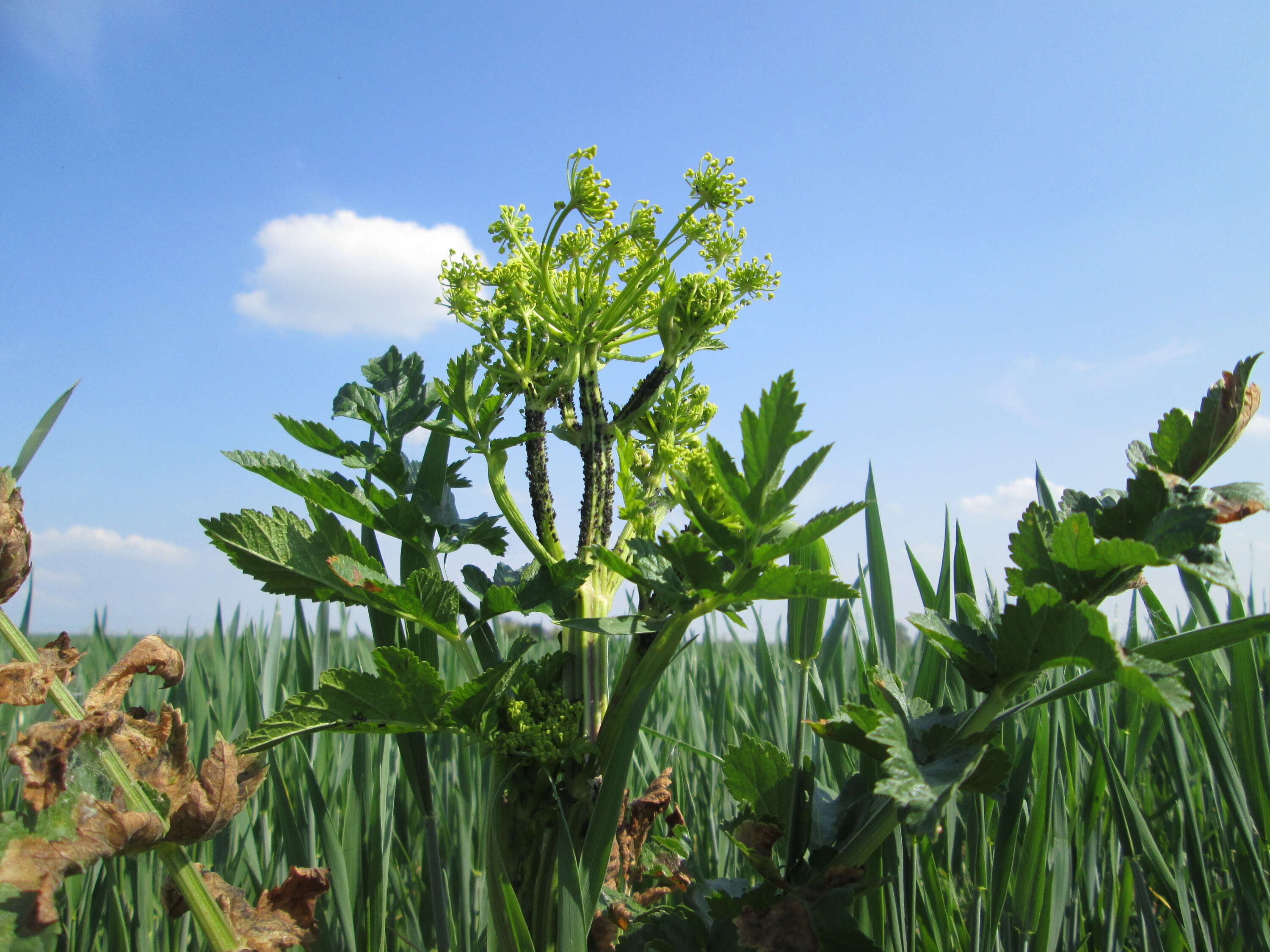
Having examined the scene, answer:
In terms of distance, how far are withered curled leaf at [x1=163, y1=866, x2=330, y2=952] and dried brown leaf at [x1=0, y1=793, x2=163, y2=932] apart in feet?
0.34

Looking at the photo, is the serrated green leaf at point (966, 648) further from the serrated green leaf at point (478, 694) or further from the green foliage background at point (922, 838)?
the serrated green leaf at point (478, 694)

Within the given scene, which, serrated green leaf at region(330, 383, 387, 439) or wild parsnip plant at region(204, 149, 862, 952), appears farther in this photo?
serrated green leaf at region(330, 383, 387, 439)

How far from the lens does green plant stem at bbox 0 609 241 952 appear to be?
1.68ft

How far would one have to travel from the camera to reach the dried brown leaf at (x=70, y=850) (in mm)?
430

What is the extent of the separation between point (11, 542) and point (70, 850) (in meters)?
0.21

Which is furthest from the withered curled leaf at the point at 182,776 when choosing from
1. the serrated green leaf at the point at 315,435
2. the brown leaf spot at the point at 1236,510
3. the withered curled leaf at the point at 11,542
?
the brown leaf spot at the point at 1236,510

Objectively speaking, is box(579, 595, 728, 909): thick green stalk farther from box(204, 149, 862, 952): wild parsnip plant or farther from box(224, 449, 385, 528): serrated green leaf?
box(224, 449, 385, 528): serrated green leaf

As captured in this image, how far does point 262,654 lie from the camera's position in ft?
5.94

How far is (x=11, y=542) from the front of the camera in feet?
1.66

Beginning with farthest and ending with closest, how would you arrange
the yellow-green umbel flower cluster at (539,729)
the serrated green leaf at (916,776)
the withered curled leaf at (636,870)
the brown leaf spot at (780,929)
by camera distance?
the withered curled leaf at (636,870) < the yellow-green umbel flower cluster at (539,729) < the brown leaf spot at (780,929) < the serrated green leaf at (916,776)

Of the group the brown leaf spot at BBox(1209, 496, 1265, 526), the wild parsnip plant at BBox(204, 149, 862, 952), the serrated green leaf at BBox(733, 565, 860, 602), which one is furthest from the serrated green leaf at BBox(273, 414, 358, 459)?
the brown leaf spot at BBox(1209, 496, 1265, 526)

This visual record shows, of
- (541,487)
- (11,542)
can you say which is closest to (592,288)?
(541,487)

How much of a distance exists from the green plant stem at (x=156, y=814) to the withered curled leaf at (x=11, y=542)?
0.07 feet

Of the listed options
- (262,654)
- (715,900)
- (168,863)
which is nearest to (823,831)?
(715,900)
